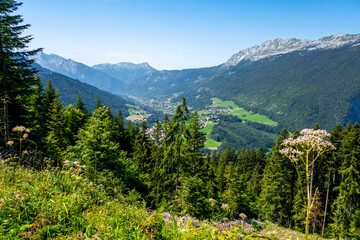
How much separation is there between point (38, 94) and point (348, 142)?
41835 mm

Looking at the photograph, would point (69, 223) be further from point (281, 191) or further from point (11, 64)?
point (281, 191)

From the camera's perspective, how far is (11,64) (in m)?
16.1

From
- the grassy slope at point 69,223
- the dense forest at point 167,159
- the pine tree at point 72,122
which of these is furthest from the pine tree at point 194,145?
the grassy slope at point 69,223

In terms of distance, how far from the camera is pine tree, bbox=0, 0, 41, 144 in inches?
594

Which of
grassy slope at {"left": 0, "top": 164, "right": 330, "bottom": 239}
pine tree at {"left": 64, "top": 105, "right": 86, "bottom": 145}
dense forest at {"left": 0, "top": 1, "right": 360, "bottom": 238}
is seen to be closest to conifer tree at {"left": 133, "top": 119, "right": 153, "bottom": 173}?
dense forest at {"left": 0, "top": 1, "right": 360, "bottom": 238}

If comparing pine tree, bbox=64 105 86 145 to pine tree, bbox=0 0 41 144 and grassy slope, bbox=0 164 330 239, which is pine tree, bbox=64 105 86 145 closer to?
pine tree, bbox=0 0 41 144

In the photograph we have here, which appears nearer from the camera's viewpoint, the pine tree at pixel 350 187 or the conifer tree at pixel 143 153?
the pine tree at pixel 350 187

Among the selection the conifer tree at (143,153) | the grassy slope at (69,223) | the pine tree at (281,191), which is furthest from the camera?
the conifer tree at (143,153)

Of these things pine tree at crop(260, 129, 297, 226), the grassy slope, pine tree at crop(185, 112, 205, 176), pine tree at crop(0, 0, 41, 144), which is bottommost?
pine tree at crop(260, 129, 297, 226)

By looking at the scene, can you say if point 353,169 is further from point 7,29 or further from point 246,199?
point 7,29

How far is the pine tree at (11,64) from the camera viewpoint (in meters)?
15.1

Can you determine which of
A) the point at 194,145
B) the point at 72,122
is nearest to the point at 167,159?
the point at 194,145

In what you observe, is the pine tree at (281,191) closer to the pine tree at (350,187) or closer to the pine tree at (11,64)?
the pine tree at (350,187)

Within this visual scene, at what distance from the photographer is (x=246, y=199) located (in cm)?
2639
